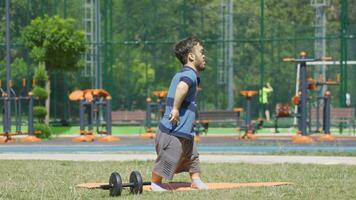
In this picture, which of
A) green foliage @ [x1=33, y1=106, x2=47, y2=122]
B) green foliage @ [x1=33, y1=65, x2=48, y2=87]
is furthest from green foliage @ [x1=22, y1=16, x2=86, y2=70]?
green foliage @ [x1=33, y1=106, x2=47, y2=122]

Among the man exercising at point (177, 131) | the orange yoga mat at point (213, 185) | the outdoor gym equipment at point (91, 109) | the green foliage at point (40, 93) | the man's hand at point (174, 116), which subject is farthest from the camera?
the green foliage at point (40, 93)

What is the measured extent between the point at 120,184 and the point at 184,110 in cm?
125

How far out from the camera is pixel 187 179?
40.0ft

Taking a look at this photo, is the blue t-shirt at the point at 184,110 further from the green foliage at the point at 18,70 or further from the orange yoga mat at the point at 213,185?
the green foliage at the point at 18,70

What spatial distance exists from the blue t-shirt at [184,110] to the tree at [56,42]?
759 inches

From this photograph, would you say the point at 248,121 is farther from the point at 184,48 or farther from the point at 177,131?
the point at 177,131

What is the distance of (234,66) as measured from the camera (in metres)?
32.9

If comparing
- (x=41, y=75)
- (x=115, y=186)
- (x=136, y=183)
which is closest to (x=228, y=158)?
(x=136, y=183)

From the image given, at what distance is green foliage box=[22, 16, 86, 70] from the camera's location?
29.3 m

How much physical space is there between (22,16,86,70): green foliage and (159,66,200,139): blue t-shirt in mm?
19283

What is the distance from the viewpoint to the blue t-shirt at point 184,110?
10250 millimetres

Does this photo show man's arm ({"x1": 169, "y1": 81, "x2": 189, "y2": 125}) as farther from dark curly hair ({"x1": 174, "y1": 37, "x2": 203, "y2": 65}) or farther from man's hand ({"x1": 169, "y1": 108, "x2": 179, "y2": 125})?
dark curly hair ({"x1": 174, "y1": 37, "x2": 203, "y2": 65})

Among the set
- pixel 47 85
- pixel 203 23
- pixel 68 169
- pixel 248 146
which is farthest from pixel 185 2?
pixel 68 169

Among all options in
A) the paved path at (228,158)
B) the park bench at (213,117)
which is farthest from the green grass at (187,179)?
the park bench at (213,117)
